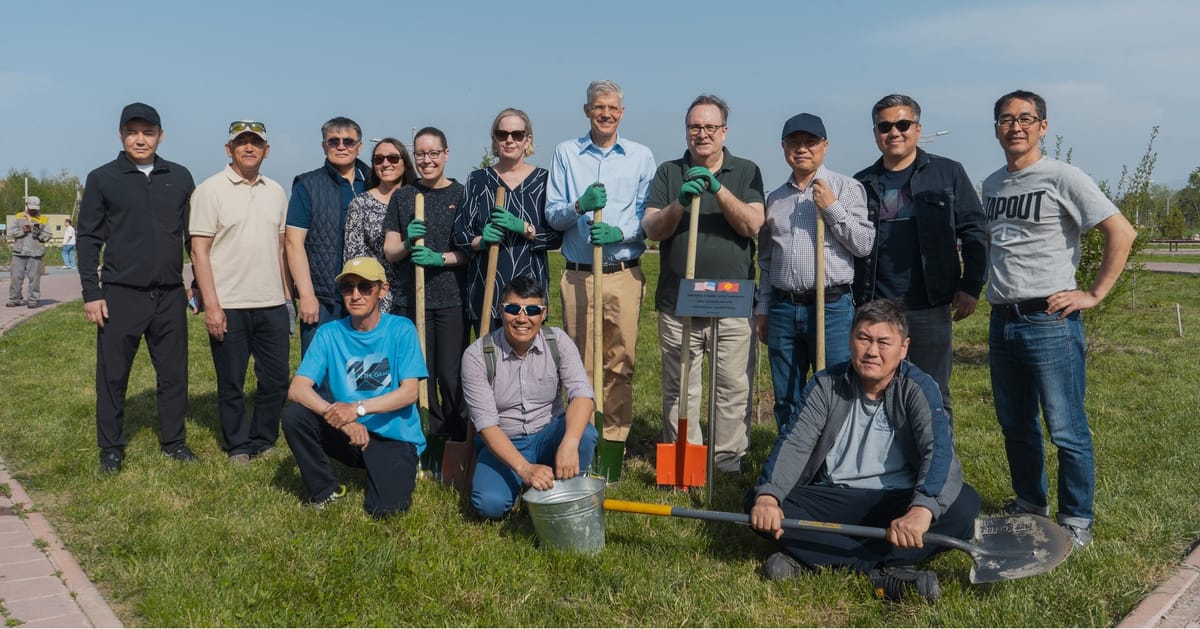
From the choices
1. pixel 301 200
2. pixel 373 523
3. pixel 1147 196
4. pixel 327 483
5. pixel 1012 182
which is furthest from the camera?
pixel 1147 196

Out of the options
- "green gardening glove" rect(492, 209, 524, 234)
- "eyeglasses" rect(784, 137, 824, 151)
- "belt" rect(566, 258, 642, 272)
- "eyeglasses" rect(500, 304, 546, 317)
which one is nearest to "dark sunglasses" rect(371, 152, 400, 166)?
"green gardening glove" rect(492, 209, 524, 234)

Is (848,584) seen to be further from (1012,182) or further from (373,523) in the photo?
(373,523)

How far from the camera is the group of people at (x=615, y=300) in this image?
421 centimetres

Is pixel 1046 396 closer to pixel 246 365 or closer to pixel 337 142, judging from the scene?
pixel 337 142

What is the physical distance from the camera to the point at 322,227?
228 inches

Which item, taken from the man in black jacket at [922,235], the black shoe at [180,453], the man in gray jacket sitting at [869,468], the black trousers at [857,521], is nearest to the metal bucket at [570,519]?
the man in gray jacket sitting at [869,468]

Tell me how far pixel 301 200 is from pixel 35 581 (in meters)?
2.71

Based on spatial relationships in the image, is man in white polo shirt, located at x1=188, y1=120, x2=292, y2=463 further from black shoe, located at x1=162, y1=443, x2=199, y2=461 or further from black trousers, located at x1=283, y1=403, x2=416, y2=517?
black trousers, located at x1=283, y1=403, x2=416, y2=517

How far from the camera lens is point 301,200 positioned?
5762 mm

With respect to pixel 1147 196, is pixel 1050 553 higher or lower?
lower

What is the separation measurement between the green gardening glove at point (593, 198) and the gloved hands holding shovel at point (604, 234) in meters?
0.11

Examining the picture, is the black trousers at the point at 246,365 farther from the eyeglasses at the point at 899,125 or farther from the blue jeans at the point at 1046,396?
the blue jeans at the point at 1046,396

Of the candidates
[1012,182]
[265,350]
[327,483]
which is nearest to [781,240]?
[1012,182]

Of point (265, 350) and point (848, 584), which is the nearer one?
point (848, 584)
